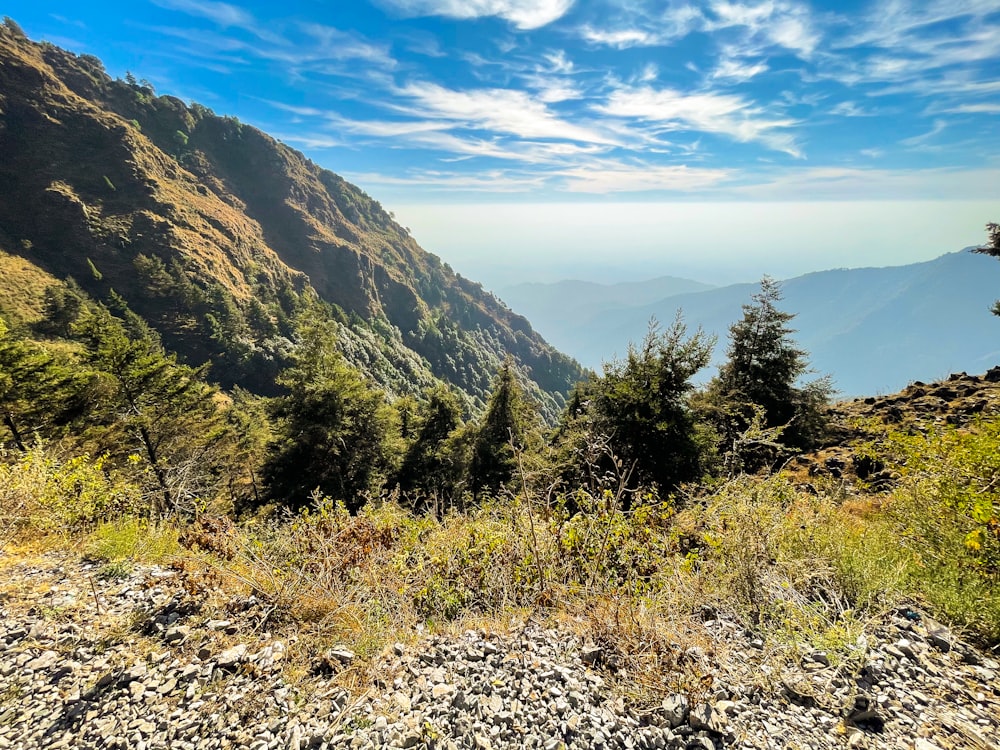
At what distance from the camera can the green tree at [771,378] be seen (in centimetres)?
1425

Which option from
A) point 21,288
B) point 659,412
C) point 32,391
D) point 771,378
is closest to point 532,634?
point 659,412

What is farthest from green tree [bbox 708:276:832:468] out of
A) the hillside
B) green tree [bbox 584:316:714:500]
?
the hillside

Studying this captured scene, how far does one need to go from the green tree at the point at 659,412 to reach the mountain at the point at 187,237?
71.3 meters

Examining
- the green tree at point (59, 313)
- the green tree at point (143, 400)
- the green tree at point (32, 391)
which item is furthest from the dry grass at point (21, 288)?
the green tree at point (143, 400)

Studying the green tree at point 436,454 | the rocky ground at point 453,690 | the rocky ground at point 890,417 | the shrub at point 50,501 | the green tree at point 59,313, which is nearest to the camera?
the rocky ground at point 453,690

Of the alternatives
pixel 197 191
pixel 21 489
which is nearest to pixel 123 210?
pixel 197 191

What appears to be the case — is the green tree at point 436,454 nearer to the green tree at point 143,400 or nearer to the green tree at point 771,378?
the green tree at point 143,400

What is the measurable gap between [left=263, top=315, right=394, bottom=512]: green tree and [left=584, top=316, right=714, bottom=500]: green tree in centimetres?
1138

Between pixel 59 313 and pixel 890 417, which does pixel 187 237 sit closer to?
pixel 59 313

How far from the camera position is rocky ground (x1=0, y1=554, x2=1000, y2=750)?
8.77 ft

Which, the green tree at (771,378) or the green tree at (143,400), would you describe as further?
the green tree at (143,400)

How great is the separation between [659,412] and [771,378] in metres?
7.96

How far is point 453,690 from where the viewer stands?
3.12 meters

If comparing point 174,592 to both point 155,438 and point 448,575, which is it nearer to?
point 448,575
